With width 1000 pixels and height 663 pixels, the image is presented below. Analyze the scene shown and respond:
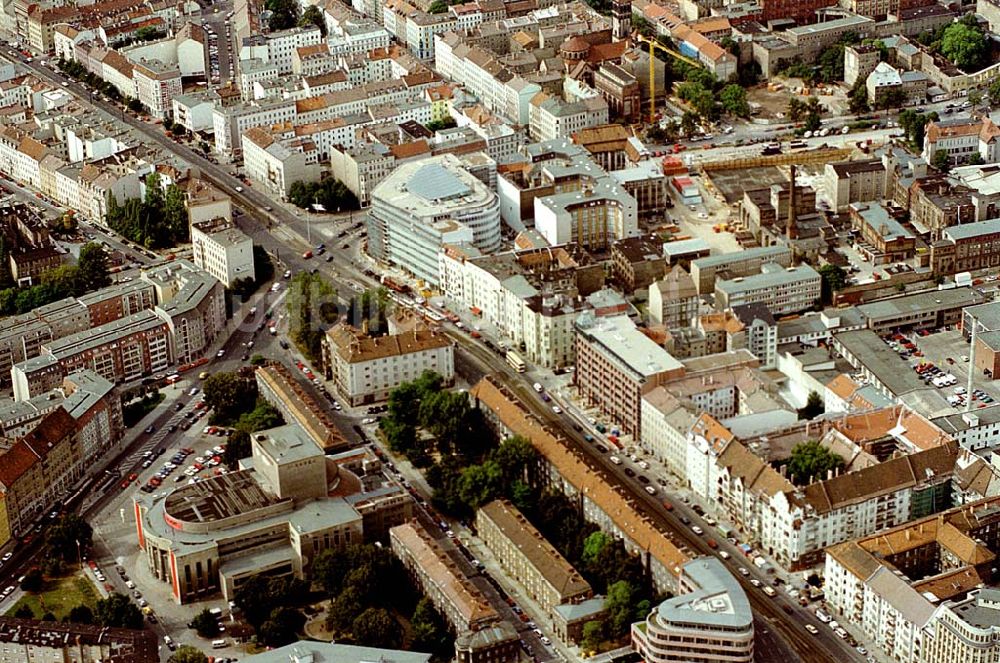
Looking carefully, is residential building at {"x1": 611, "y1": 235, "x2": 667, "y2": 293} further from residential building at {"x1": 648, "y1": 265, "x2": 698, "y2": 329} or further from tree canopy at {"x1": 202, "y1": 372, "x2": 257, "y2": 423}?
tree canopy at {"x1": 202, "y1": 372, "x2": 257, "y2": 423}

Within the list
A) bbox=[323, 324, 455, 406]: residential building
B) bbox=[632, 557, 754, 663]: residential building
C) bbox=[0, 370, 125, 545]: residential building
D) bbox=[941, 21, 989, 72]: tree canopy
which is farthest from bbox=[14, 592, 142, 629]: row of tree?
bbox=[941, 21, 989, 72]: tree canopy

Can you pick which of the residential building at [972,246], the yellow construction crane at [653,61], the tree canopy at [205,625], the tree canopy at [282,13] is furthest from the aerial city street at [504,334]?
the tree canopy at [282,13]

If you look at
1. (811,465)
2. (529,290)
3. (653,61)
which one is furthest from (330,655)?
(653,61)

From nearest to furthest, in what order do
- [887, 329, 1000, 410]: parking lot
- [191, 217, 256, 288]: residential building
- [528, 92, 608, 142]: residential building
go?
[887, 329, 1000, 410]: parking lot
[191, 217, 256, 288]: residential building
[528, 92, 608, 142]: residential building

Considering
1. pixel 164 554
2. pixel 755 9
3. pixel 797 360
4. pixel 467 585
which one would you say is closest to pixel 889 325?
pixel 797 360

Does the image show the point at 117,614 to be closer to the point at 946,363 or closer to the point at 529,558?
the point at 529,558

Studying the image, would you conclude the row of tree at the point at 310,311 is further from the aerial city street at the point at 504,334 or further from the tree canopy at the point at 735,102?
the tree canopy at the point at 735,102
